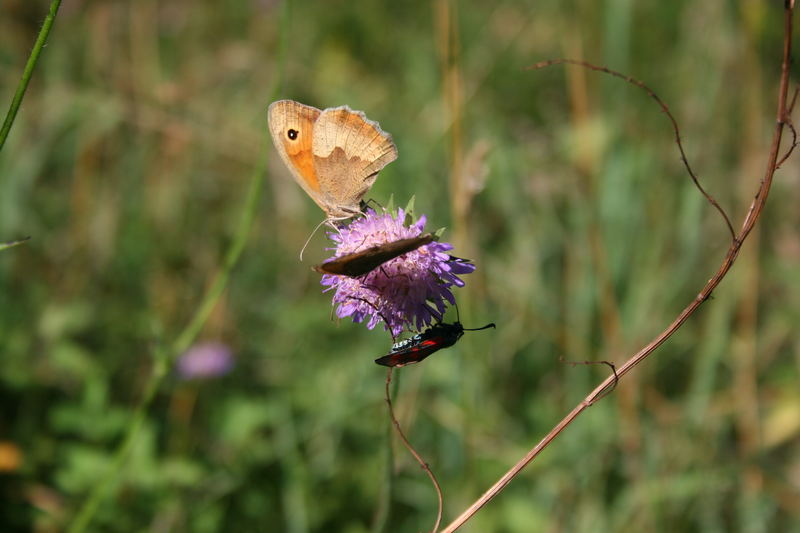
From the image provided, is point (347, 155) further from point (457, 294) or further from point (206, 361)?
point (206, 361)

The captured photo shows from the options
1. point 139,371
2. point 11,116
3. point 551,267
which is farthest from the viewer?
point 551,267

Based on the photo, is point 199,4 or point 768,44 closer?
point 768,44

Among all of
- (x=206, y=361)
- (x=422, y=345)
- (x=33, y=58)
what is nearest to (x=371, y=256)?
(x=422, y=345)

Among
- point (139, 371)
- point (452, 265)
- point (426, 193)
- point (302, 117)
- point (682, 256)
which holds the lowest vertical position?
point (452, 265)

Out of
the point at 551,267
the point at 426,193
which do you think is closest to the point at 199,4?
the point at 426,193

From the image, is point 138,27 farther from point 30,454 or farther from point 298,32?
point 30,454

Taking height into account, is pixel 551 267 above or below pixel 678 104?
below

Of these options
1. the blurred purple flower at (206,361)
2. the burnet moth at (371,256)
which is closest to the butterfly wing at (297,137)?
the burnet moth at (371,256)

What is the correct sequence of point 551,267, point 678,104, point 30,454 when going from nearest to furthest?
point 30,454, point 551,267, point 678,104
